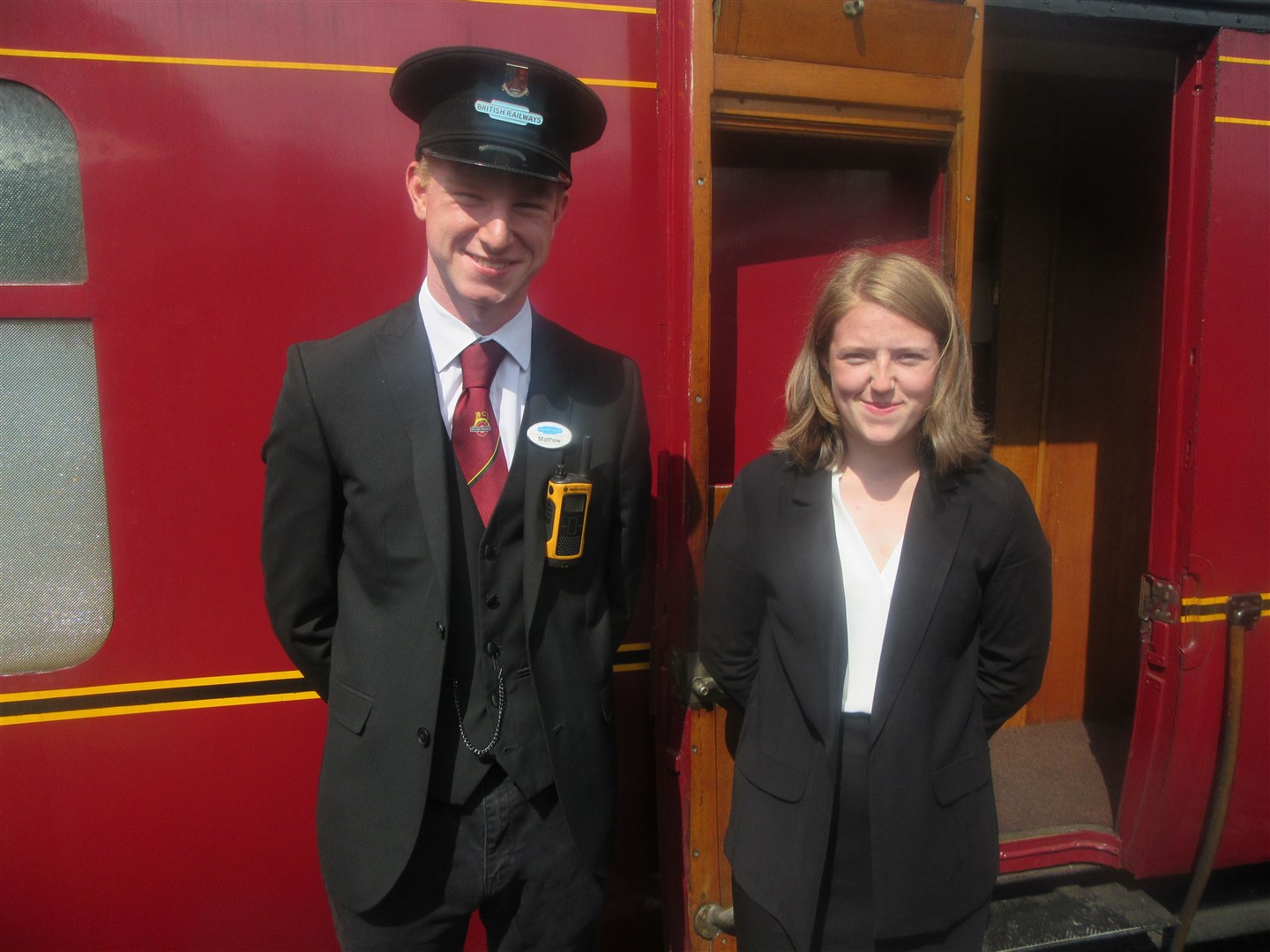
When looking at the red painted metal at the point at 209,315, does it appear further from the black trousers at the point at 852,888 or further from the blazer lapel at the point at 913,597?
the black trousers at the point at 852,888

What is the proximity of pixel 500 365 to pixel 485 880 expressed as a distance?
0.88 meters

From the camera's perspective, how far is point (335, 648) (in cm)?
137

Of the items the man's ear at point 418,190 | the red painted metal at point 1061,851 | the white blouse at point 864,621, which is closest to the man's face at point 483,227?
the man's ear at point 418,190

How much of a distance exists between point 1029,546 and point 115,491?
1.84m

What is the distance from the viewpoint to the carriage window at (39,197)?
1.60 m

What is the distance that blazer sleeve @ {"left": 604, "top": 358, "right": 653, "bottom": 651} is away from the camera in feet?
4.99

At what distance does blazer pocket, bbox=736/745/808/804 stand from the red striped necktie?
2.17 ft

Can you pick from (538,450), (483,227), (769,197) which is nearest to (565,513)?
(538,450)

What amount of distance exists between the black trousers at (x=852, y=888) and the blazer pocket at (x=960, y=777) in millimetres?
131

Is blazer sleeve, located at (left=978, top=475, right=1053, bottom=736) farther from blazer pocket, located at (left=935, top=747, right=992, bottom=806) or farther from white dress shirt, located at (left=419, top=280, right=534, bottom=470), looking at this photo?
white dress shirt, located at (left=419, top=280, right=534, bottom=470)

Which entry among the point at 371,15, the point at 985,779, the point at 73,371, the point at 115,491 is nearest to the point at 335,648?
the point at 115,491

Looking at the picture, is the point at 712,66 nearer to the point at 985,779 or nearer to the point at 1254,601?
the point at 985,779

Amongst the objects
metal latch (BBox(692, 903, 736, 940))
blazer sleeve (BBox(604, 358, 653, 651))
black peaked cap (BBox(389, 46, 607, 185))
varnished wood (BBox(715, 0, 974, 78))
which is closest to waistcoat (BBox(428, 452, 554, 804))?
blazer sleeve (BBox(604, 358, 653, 651))

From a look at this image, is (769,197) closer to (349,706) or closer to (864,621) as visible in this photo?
(864,621)
